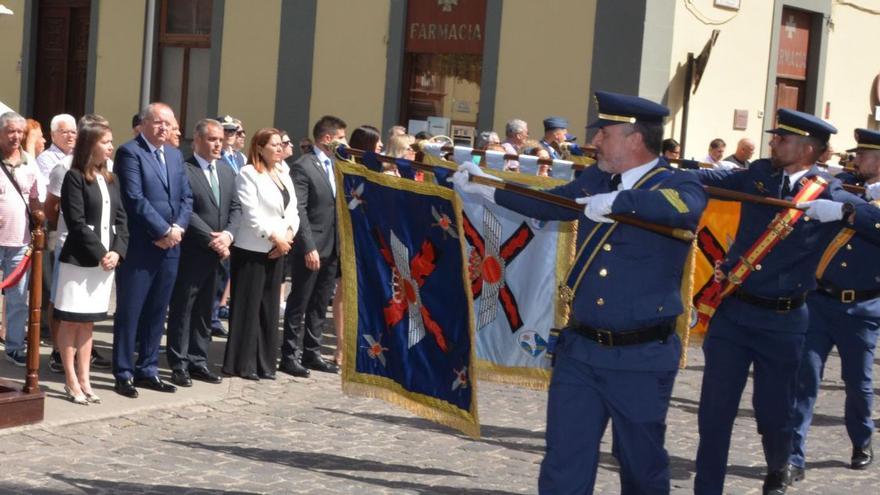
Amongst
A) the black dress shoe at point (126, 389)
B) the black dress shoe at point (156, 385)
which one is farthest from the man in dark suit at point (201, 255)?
the black dress shoe at point (126, 389)

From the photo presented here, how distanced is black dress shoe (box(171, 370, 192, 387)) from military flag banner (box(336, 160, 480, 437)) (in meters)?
2.43

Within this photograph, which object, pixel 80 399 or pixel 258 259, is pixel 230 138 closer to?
pixel 258 259

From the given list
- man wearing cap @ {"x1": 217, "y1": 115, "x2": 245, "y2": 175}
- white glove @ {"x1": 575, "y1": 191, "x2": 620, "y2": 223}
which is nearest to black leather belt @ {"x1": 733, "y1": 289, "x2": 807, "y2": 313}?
white glove @ {"x1": 575, "y1": 191, "x2": 620, "y2": 223}

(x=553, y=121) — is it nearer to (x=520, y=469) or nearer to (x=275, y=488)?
(x=520, y=469)

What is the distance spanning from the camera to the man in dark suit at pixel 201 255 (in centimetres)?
995

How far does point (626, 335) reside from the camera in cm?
595

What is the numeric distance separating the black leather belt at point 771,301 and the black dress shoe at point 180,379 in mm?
4166

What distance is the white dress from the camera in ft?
29.3

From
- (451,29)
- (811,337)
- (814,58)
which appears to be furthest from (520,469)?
(814,58)

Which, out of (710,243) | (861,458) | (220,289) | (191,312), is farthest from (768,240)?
(220,289)

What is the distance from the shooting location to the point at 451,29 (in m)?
18.3

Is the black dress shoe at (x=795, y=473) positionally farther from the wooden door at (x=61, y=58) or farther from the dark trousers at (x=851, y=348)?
the wooden door at (x=61, y=58)

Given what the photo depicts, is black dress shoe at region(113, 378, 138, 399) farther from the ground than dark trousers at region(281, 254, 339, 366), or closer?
closer

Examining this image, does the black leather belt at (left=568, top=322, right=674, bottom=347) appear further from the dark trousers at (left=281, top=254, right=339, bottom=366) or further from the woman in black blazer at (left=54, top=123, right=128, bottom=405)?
the dark trousers at (left=281, top=254, right=339, bottom=366)
